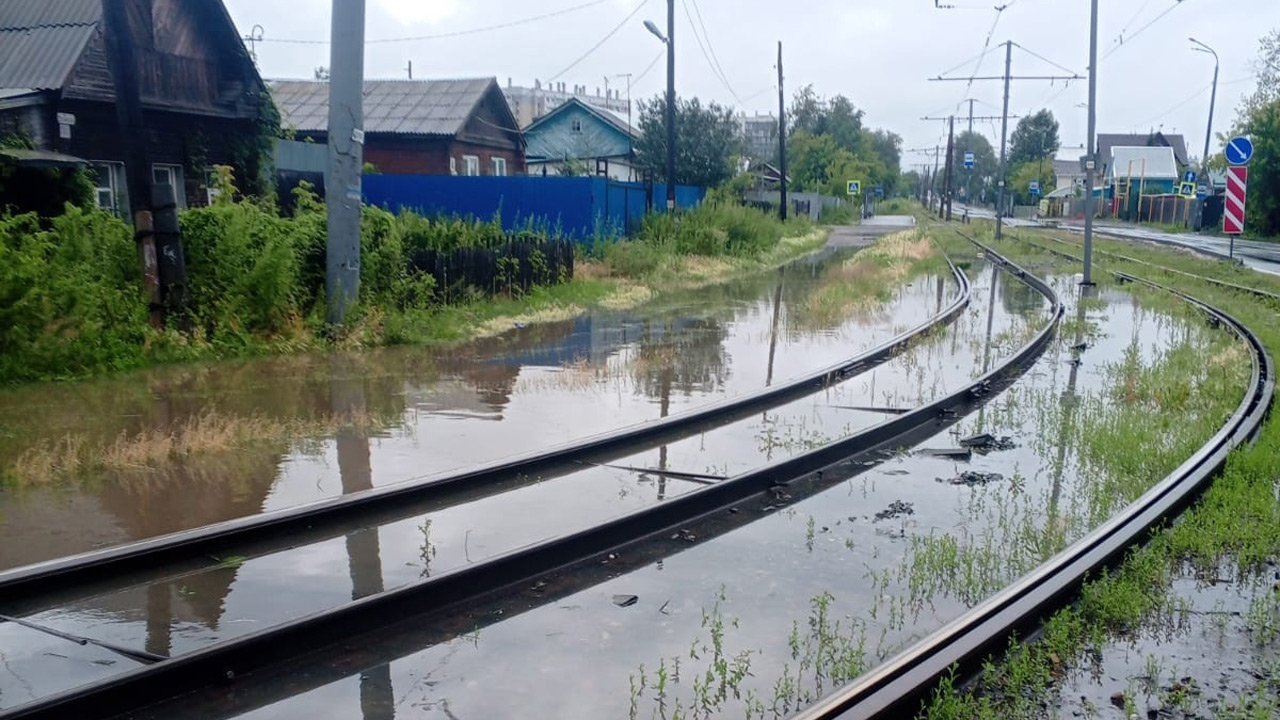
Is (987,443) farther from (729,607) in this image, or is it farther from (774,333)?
(774,333)

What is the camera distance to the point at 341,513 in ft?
20.1

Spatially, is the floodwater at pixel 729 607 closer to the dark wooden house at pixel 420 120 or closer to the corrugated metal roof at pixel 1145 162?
the dark wooden house at pixel 420 120

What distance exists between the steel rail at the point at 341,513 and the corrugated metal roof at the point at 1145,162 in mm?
92475

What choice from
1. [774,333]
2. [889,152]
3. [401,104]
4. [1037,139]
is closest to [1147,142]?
[1037,139]

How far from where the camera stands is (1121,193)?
3317 inches

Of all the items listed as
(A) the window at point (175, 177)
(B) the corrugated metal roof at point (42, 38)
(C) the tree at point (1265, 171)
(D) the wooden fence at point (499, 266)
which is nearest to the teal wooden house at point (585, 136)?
(C) the tree at point (1265, 171)

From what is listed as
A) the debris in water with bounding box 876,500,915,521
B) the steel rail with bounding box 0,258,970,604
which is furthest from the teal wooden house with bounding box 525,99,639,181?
the debris in water with bounding box 876,500,915,521

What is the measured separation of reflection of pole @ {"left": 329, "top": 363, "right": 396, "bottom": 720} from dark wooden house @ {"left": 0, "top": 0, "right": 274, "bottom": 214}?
28.4ft

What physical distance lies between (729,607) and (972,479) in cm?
306

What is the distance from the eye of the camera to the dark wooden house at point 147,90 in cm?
1778

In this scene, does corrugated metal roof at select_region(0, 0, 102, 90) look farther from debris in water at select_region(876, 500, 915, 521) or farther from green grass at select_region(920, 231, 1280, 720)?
green grass at select_region(920, 231, 1280, 720)

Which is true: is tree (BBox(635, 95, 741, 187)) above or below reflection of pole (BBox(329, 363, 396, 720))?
above

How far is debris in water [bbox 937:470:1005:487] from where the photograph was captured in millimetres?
7238

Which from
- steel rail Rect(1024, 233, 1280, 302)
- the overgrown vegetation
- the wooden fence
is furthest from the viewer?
steel rail Rect(1024, 233, 1280, 302)
